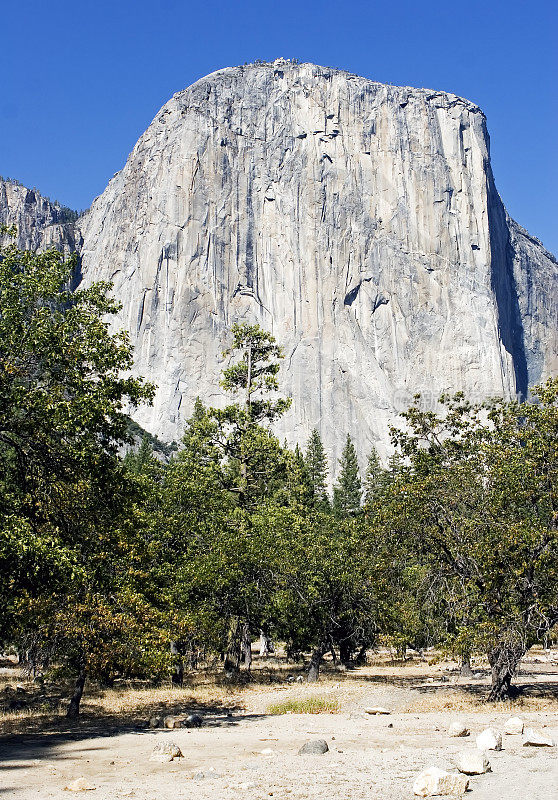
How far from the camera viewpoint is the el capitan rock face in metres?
140

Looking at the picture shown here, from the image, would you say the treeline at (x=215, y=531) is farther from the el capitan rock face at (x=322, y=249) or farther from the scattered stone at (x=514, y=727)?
the el capitan rock face at (x=322, y=249)

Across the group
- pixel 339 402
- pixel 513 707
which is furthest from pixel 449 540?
pixel 339 402

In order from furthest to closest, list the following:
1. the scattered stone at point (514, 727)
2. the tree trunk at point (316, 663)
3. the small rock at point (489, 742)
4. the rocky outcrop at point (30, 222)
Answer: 1. the rocky outcrop at point (30, 222)
2. the tree trunk at point (316, 663)
3. the scattered stone at point (514, 727)
4. the small rock at point (489, 742)

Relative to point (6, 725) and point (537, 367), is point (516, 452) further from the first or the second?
point (537, 367)

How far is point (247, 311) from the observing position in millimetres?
144250

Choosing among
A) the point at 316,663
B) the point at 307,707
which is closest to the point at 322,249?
the point at 316,663

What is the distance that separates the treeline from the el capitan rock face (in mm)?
104449

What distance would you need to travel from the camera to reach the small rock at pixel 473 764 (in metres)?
10.4

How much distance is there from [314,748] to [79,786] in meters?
4.56

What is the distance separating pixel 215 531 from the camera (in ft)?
87.9

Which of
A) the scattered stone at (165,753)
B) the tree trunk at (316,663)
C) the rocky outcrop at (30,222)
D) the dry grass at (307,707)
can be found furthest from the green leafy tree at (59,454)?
the rocky outcrop at (30,222)

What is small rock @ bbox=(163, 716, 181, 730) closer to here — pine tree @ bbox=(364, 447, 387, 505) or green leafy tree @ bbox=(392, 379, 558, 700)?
green leafy tree @ bbox=(392, 379, 558, 700)

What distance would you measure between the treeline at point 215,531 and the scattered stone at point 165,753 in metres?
2.80

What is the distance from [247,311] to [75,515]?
13023 centimetres
